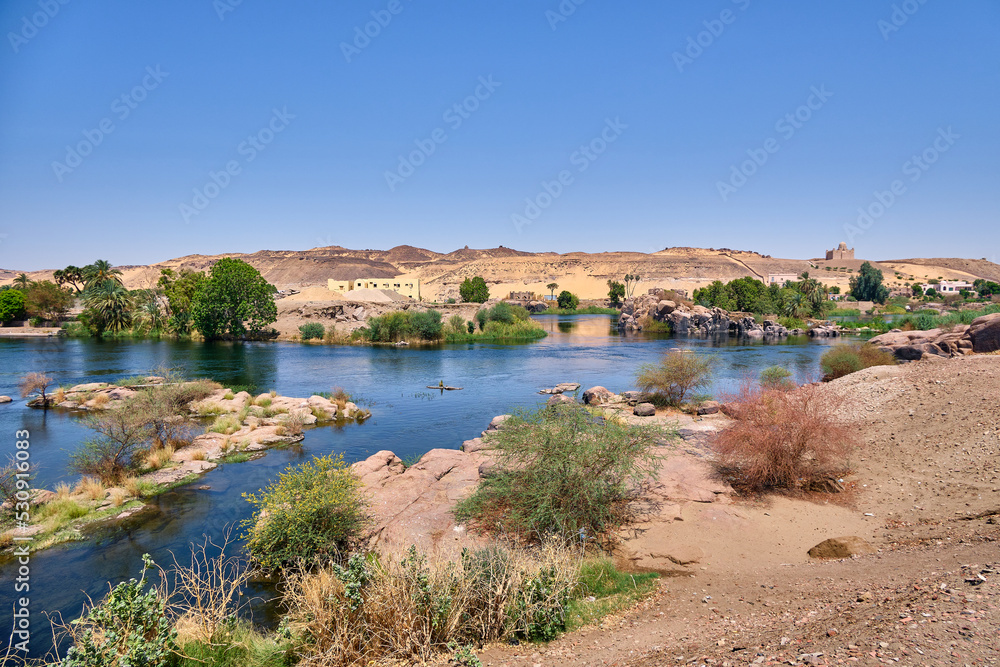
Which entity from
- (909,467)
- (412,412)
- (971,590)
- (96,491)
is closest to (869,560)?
(971,590)

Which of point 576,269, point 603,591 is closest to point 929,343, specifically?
point 603,591

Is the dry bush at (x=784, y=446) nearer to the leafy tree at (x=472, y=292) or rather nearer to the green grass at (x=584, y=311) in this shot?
the leafy tree at (x=472, y=292)

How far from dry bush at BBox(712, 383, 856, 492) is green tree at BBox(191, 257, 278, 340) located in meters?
48.1

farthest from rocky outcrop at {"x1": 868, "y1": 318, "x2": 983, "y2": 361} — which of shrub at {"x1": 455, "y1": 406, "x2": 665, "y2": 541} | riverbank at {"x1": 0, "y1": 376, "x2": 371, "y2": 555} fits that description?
riverbank at {"x1": 0, "y1": 376, "x2": 371, "y2": 555}

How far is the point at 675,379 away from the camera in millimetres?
21500

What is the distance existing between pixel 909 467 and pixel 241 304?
167ft

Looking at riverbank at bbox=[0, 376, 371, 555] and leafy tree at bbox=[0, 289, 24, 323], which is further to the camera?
leafy tree at bbox=[0, 289, 24, 323]

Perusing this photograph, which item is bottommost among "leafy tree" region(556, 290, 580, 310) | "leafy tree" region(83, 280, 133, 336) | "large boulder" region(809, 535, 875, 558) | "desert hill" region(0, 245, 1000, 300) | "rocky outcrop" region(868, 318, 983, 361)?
"large boulder" region(809, 535, 875, 558)

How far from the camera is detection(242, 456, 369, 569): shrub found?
881cm

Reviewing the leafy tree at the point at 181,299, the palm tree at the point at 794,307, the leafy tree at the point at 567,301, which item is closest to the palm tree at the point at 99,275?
the leafy tree at the point at 181,299

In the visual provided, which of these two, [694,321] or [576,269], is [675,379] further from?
[576,269]

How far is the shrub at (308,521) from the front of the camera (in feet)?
28.9

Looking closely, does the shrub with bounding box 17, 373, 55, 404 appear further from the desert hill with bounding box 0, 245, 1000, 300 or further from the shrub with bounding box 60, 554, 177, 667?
the desert hill with bounding box 0, 245, 1000, 300

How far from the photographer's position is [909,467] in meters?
11.2
